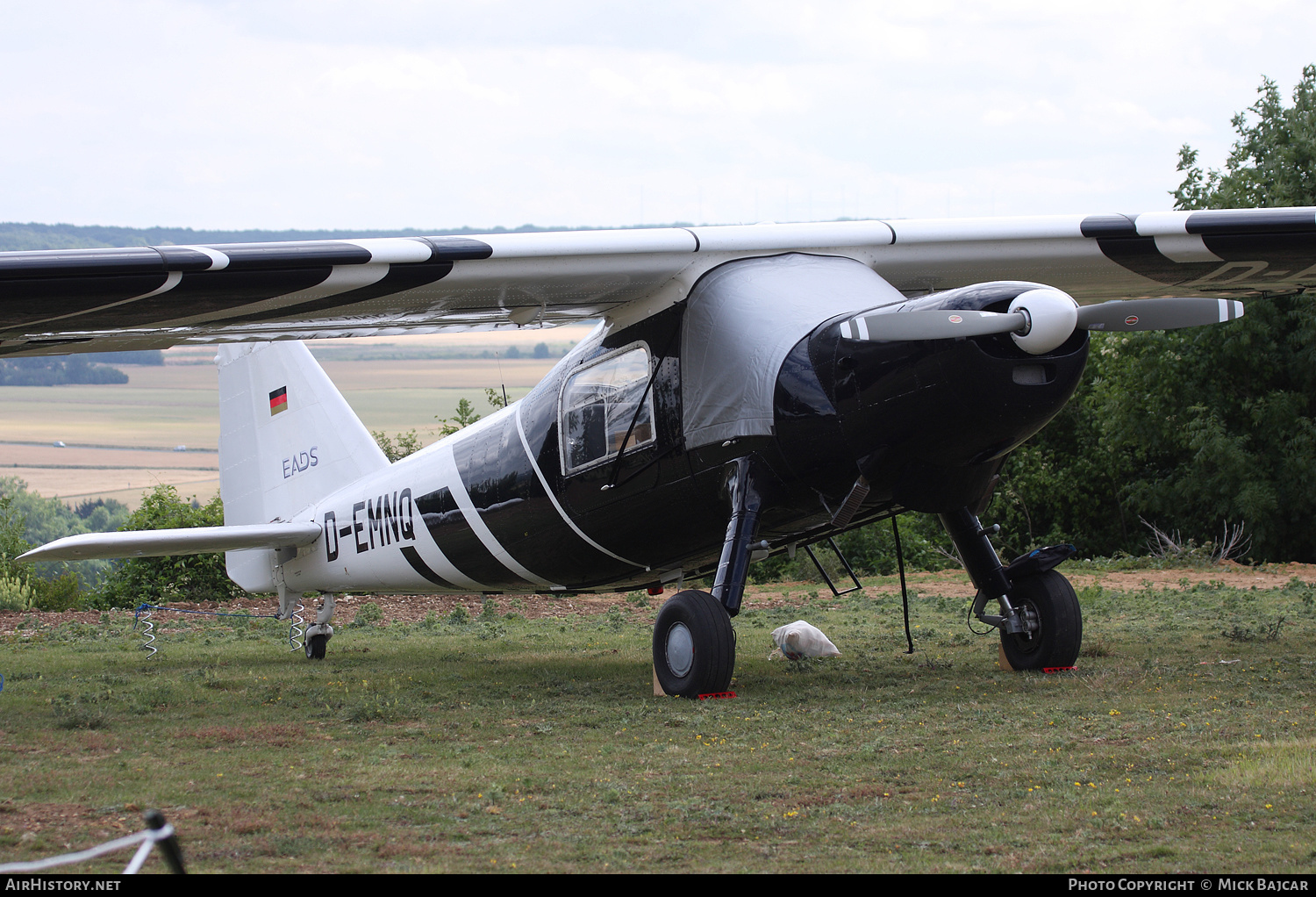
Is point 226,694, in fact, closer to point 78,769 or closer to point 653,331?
point 78,769

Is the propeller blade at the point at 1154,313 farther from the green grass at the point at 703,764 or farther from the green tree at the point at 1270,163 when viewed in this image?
the green tree at the point at 1270,163

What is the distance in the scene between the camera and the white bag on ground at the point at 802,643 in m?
11.0

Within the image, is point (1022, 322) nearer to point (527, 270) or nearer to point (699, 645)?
point (699, 645)

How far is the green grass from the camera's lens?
4535 millimetres

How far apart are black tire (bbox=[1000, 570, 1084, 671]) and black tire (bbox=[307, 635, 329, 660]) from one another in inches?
294

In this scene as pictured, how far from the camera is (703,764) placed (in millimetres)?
6168

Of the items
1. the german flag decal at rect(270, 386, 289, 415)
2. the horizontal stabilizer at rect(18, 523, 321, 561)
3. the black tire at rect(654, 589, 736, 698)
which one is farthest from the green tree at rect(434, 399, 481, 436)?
the black tire at rect(654, 589, 736, 698)

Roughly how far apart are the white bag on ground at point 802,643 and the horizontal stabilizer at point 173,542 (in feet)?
17.8

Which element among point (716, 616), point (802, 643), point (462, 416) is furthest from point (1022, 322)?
point (462, 416)

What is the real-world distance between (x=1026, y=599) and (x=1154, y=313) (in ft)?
8.63

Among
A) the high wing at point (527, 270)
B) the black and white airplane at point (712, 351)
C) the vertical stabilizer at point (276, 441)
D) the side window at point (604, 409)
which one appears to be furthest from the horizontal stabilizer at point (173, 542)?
the side window at point (604, 409)

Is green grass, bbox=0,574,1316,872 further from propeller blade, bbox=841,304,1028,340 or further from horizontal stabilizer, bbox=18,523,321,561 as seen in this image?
propeller blade, bbox=841,304,1028,340

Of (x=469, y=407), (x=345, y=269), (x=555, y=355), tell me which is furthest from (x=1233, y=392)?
(x=555, y=355)

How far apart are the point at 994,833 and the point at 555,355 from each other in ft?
412
